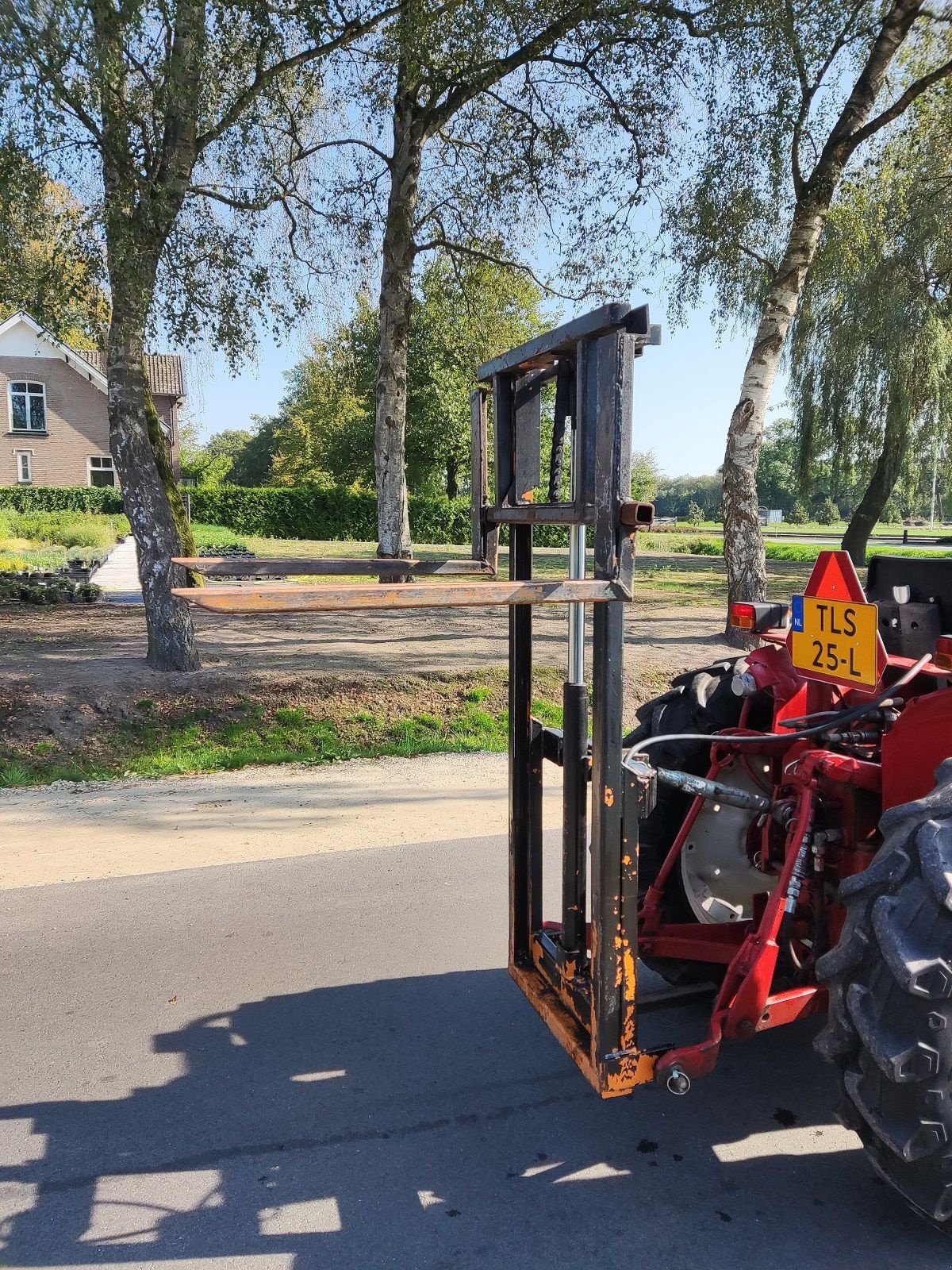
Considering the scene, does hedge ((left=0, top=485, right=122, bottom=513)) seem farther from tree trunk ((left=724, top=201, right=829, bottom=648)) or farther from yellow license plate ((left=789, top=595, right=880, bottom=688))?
yellow license plate ((left=789, top=595, right=880, bottom=688))

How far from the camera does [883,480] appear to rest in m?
21.2

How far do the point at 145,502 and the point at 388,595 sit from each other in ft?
26.1

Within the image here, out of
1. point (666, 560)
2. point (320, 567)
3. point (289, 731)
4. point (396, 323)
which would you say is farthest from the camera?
point (666, 560)

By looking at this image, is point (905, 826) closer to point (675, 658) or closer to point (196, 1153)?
point (196, 1153)

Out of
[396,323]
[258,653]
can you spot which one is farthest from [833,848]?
[396,323]

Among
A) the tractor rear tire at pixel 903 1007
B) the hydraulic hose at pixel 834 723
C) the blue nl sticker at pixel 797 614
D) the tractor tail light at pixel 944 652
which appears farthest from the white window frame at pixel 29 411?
the tractor rear tire at pixel 903 1007

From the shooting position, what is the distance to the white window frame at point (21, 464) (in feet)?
141

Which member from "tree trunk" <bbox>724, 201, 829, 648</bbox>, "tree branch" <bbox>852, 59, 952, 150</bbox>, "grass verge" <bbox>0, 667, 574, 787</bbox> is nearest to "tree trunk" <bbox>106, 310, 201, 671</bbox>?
"grass verge" <bbox>0, 667, 574, 787</bbox>

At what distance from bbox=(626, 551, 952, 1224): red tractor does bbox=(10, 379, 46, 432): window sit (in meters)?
44.7

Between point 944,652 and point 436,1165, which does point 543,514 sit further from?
point 436,1165

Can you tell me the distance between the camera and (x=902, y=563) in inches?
149

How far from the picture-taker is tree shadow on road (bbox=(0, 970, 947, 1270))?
262cm

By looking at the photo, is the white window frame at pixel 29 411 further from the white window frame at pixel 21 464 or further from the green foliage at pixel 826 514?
the green foliage at pixel 826 514

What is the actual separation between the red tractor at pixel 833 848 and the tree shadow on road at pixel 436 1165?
0.41 meters
